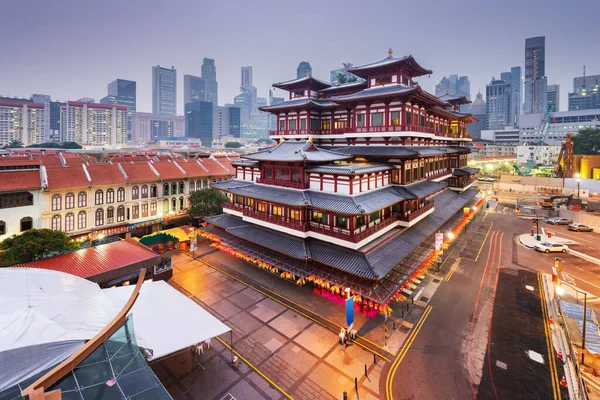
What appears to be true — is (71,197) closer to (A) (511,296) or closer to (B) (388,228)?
(B) (388,228)

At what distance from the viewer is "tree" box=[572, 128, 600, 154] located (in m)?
89.6

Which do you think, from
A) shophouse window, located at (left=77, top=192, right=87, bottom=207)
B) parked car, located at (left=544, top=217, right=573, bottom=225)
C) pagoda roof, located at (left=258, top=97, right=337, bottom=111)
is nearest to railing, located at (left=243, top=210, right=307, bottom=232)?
pagoda roof, located at (left=258, top=97, right=337, bottom=111)

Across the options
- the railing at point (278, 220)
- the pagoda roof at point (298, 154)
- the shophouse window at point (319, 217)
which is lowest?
the railing at point (278, 220)

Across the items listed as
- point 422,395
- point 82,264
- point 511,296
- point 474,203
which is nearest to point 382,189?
point 511,296

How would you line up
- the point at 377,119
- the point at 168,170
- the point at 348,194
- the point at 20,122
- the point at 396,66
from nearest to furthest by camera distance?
1. the point at 348,194
2. the point at 396,66
3. the point at 377,119
4. the point at 168,170
5. the point at 20,122

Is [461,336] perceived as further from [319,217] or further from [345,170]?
[345,170]

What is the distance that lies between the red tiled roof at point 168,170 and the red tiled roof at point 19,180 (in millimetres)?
14922

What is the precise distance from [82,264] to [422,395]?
26499 millimetres

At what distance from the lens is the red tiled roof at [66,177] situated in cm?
3594

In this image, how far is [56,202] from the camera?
36.1 meters

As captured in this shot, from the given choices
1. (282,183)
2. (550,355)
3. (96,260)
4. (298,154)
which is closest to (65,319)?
(96,260)

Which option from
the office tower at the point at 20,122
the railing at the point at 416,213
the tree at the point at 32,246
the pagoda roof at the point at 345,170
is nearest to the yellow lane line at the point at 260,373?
the pagoda roof at the point at 345,170

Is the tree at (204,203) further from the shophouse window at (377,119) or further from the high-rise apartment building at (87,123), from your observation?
the high-rise apartment building at (87,123)

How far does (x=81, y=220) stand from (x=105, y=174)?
725 centimetres
